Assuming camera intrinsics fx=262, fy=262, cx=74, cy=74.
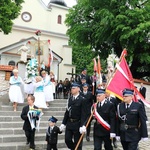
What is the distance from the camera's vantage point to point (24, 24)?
36125 millimetres

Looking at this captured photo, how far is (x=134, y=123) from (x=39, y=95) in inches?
203

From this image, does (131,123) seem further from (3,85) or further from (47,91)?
(3,85)

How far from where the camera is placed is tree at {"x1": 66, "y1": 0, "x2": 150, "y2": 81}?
20.5m

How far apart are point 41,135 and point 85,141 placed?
1.41 m

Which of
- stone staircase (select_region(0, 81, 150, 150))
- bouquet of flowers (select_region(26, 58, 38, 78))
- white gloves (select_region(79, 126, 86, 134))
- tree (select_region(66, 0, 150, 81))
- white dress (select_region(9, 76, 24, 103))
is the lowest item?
stone staircase (select_region(0, 81, 150, 150))

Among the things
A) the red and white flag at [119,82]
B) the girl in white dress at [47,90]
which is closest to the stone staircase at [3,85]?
the girl in white dress at [47,90]

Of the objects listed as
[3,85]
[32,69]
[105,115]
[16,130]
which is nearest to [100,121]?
[105,115]

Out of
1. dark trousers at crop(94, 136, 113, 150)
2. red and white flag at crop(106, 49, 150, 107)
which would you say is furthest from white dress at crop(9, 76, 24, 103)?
dark trousers at crop(94, 136, 113, 150)

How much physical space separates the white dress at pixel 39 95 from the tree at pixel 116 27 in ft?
39.1

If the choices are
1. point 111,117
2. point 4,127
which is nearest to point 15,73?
point 4,127

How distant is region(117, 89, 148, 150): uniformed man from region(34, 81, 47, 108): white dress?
4733mm

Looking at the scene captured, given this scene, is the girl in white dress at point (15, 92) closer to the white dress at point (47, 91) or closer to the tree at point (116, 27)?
the white dress at point (47, 91)

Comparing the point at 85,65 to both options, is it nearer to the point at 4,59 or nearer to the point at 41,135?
the point at 4,59

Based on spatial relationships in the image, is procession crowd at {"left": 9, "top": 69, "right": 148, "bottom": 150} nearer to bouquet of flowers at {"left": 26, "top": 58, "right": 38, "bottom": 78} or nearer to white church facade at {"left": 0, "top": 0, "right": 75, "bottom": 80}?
bouquet of flowers at {"left": 26, "top": 58, "right": 38, "bottom": 78}
